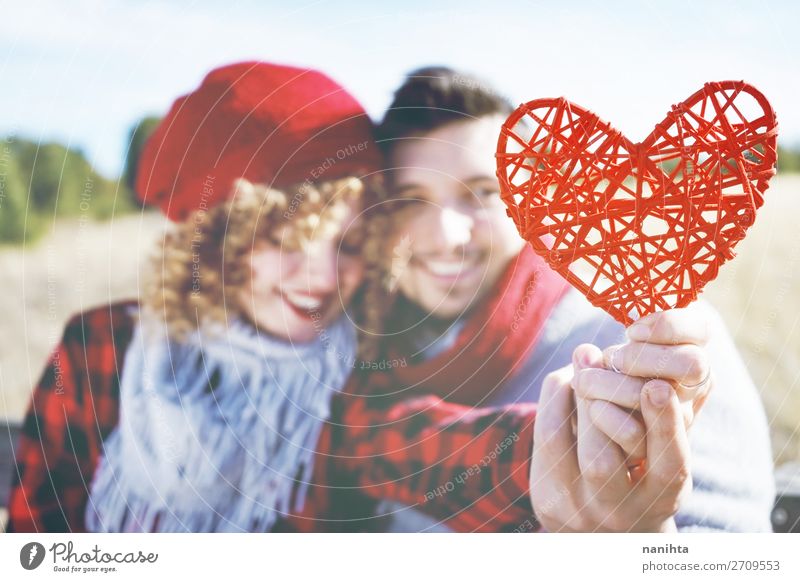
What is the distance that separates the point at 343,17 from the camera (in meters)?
0.97

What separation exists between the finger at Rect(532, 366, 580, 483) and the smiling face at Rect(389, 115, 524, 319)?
0.82ft

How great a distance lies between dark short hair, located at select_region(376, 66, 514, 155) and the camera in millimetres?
933

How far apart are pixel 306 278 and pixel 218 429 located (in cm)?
19

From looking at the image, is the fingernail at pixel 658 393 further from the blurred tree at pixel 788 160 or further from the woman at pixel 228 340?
the blurred tree at pixel 788 160

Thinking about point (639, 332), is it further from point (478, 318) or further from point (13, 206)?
point (13, 206)

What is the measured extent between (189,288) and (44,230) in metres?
0.20

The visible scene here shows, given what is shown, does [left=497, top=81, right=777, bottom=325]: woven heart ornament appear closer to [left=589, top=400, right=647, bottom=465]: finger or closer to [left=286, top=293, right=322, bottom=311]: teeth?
[left=589, top=400, right=647, bottom=465]: finger

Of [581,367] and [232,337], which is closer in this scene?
[581,367]

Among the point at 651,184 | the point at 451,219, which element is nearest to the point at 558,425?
the point at 651,184

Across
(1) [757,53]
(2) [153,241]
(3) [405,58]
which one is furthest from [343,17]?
(1) [757,53]

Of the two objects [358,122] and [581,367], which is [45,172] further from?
[581,367]

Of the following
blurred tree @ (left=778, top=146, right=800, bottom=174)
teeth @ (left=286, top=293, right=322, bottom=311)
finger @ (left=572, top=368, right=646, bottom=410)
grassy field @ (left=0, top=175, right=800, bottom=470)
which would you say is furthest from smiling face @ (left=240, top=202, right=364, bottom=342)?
blurred tree @ (left=778, top=146, right=800, bottom=174)

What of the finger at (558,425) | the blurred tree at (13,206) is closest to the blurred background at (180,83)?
the blurred tree at (13,206)

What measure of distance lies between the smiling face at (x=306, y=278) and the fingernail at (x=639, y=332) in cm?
41
